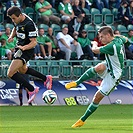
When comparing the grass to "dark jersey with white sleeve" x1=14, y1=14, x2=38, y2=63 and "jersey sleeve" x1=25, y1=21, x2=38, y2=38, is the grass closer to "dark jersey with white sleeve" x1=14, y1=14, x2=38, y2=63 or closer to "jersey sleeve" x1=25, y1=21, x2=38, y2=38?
"dark jersey with white sleeve" x1=14, y1=14, x2=38, y2=63

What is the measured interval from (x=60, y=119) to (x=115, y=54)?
3.42m

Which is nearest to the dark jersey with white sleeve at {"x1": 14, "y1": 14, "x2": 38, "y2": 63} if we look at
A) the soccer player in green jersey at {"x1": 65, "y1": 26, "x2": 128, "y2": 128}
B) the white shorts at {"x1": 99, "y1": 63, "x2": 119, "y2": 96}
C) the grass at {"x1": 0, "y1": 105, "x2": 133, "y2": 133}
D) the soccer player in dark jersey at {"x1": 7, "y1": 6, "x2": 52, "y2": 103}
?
the soccer player in dark jersey at {"x1": 7, "y1": 6, "x2": 52, "y2": 103}

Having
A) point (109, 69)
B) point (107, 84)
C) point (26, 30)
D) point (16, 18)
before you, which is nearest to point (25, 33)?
point (26, 30)

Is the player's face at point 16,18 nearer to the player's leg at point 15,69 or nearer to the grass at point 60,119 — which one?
the player's leg at point 15,69

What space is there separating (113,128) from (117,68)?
4.14 feet

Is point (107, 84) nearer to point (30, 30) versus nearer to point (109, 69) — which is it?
point (109, 69)

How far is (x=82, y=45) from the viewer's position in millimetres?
25000

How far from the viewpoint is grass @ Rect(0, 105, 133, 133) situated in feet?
42.8

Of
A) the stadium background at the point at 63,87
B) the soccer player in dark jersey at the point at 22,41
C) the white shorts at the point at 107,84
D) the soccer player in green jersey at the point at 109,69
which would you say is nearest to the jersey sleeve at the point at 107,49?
the soccer player in green jersey at the point at 109,69

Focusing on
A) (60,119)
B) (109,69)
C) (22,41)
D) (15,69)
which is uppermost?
(22,41)

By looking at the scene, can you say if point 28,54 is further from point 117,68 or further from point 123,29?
point 123,29

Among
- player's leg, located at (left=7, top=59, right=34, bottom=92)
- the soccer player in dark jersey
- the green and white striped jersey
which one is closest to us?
the green and white striped jersey

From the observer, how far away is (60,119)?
16.4 metres

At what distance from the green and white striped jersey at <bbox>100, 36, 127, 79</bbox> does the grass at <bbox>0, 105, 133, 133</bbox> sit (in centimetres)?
115
